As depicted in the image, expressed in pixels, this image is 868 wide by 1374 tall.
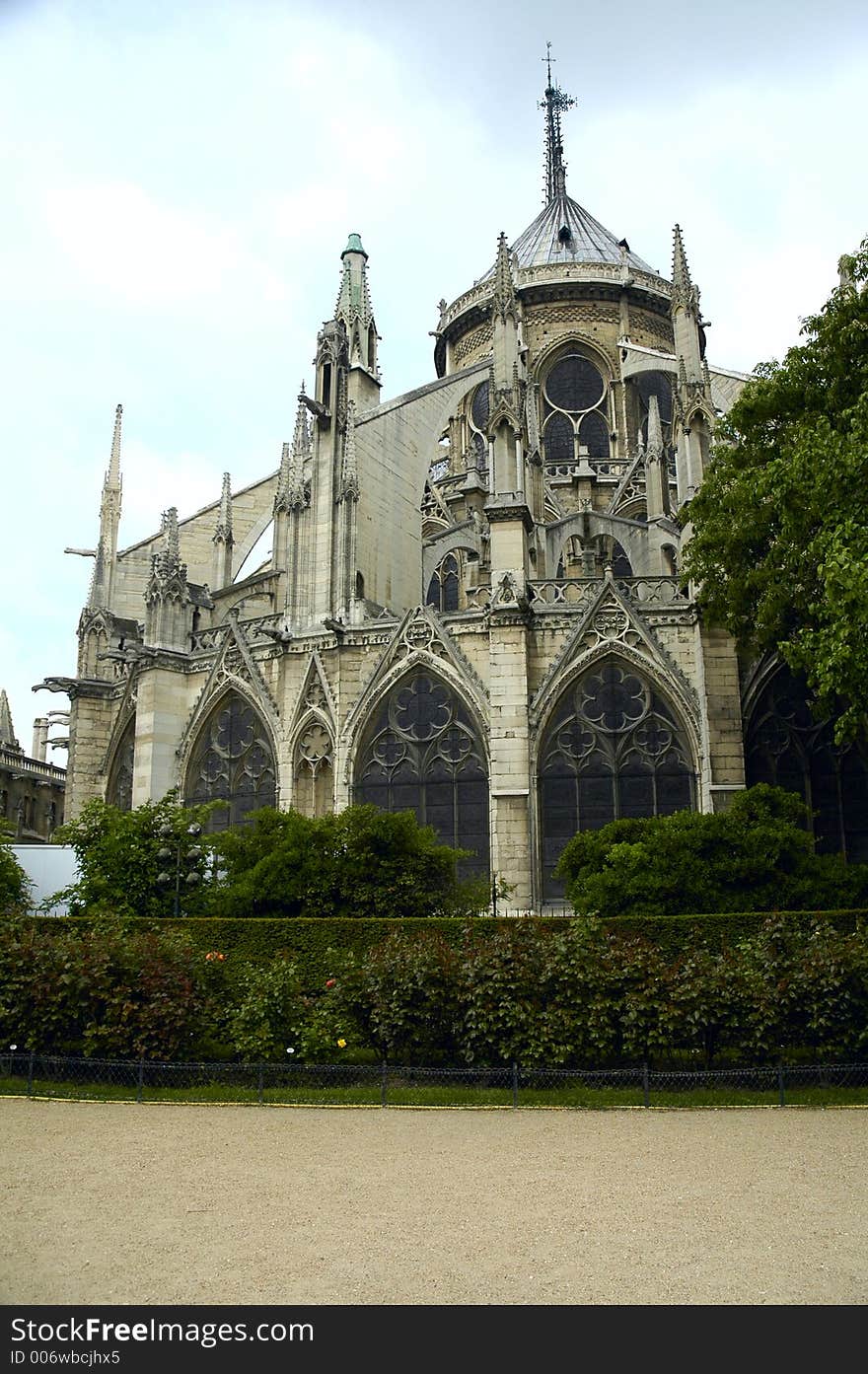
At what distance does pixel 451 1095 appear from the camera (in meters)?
15.6

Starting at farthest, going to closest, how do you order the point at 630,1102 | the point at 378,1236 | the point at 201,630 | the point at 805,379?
the point at 201,630 → the point at 805,379 → the point at 630,1102 → the point at 378,1236

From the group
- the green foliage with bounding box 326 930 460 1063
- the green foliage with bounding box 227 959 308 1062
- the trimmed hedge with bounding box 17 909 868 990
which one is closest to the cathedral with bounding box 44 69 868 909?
the trimmed hedge with bounding box 17 909 868 990

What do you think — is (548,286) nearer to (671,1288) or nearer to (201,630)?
(201,630)

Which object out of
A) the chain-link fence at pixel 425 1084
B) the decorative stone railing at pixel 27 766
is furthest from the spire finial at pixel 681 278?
the decorative stone railing at pixel 27 766

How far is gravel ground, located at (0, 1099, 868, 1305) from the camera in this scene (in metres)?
7.21

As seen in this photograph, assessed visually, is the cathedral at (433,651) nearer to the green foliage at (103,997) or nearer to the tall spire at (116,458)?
the tall spire at (116,458)

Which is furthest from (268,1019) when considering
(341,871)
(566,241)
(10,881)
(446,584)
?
(566,241)

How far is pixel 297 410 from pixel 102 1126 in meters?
24.6

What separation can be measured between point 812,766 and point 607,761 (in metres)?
4.46

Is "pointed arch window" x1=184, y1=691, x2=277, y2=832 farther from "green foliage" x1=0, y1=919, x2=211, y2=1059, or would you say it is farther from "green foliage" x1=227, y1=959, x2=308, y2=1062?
"green foliage" x1=227, y1=959, x2=308, y2=1062

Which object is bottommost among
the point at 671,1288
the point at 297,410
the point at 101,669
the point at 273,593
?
the point at 671,1288

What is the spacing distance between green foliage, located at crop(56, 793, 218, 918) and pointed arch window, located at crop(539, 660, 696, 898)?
750 cm

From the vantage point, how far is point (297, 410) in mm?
34281

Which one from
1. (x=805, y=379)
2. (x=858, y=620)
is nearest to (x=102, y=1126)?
(x=858, y=620)
